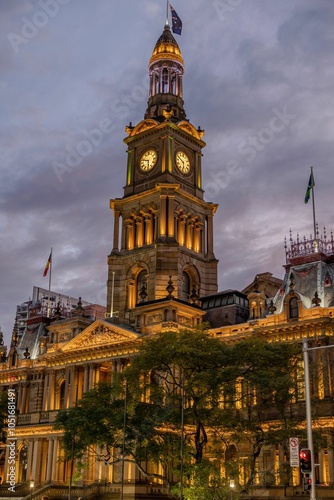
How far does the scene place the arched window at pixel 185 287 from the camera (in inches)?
3472

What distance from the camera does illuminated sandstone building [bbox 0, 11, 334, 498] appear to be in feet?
226

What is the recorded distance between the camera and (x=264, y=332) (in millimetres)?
69312

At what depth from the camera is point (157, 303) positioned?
77.2 meters

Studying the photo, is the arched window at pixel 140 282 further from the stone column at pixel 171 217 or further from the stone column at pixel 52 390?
the stone column at pixel 52 390

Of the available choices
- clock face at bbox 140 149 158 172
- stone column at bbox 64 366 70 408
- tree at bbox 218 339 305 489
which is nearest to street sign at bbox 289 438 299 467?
tree at bbox 218 339 305 489

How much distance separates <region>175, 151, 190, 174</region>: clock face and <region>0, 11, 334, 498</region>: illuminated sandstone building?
0.16 m

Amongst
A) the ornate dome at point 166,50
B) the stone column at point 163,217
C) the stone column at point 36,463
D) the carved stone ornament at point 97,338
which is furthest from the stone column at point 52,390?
the ornate dome at point 166,50

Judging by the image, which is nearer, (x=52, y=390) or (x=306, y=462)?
(x=306, y=462)

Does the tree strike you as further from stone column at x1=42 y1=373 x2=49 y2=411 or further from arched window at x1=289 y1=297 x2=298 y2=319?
stone column at x1=42 y1=373 x2=49 y2=411

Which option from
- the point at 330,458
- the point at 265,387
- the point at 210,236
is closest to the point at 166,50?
the point at 210,236

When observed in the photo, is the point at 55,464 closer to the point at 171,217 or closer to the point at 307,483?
the point at 171,217

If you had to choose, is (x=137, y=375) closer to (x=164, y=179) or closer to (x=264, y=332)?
(x=264, y=332)

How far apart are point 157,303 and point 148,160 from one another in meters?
25.5

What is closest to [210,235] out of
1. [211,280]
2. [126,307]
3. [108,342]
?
[211,280]
